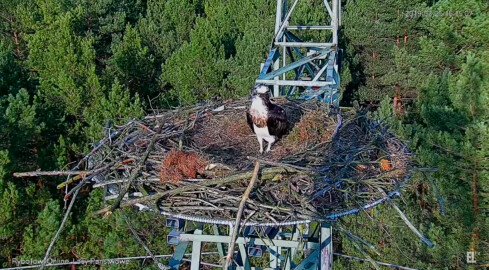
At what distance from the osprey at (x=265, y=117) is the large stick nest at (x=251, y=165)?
Answer: 19 centimetres

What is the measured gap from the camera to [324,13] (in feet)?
52.5

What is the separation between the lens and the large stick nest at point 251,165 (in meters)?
3.69

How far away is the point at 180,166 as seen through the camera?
389 centimetres

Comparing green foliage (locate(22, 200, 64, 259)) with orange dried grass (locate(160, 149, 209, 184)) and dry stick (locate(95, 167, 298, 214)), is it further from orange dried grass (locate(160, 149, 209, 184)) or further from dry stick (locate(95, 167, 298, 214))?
dry stick (locate(95, 167, 298, 214))

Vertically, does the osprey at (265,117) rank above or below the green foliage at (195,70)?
above

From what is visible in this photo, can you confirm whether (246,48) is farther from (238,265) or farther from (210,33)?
(238,265)

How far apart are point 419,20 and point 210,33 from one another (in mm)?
6529

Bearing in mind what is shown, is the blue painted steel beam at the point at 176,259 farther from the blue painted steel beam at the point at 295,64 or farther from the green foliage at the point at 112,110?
the green foliage at the point at 112,110

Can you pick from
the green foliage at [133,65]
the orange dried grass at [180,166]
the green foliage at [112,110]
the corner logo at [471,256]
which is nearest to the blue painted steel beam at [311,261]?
the orange dried grass at [180,166]

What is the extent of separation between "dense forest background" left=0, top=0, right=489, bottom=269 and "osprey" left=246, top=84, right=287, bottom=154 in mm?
4469

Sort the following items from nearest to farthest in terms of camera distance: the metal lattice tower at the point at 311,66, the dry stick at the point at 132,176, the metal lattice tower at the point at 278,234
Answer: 1. the dry stick at the point at 132,176
2. the metal lattice tower at the point at 278,234
3. the metal lattice tower at the point at 311,66

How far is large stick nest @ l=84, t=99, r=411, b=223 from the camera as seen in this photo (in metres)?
3.69

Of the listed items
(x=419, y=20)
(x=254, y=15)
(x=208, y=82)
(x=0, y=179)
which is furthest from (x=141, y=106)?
(x=419, y=20)

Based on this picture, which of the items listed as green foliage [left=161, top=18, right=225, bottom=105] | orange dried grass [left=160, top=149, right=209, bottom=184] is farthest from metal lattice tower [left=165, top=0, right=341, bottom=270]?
green foliage [left=161, top=18, right=225, bottom=105]
